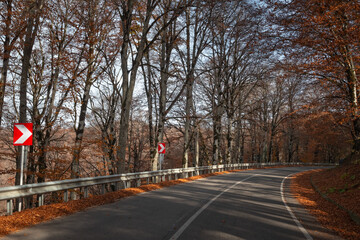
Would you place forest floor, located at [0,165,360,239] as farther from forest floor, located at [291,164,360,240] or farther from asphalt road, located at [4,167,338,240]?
asphalt road, located at [4,167,338,240]

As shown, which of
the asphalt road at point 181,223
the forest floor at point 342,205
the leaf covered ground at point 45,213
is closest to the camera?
the asphalt road at point 181,223

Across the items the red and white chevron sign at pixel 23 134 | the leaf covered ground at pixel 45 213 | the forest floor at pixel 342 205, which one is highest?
the red and white chevron sign at pixel 23 134

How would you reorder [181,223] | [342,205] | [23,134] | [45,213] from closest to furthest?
[181,223], [45,213], [23,134], [342,205]

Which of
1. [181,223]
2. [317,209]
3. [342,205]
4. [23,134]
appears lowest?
[317,209]

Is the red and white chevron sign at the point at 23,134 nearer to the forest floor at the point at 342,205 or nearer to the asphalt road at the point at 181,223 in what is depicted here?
the asphalt road at the point at 181,223

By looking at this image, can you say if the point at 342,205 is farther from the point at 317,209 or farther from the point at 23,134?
the point at 23,134

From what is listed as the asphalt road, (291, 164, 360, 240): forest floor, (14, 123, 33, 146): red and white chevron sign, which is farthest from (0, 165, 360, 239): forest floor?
(14, 123, 33, 146): red and white chevron sign

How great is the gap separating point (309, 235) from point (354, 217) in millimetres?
2686

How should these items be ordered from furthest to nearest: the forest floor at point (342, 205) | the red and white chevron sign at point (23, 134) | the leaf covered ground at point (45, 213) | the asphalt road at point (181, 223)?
the red and white chevron sign at point (23, 134) → the forest floor at point (342, 205) → the leaf covered ground at point (45, 213) → the asphalt road at point (181, 223)

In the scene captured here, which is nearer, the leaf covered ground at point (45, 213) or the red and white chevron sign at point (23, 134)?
the leaf covered ground at point (45, 213)

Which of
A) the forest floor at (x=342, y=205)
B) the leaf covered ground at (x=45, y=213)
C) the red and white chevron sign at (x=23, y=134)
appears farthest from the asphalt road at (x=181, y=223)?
the red and white chevron sign at (x=23, y=134)

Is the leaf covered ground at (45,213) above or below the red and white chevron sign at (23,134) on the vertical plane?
below

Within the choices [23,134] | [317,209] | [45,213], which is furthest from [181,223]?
[317,209]

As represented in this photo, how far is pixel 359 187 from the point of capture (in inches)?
428
